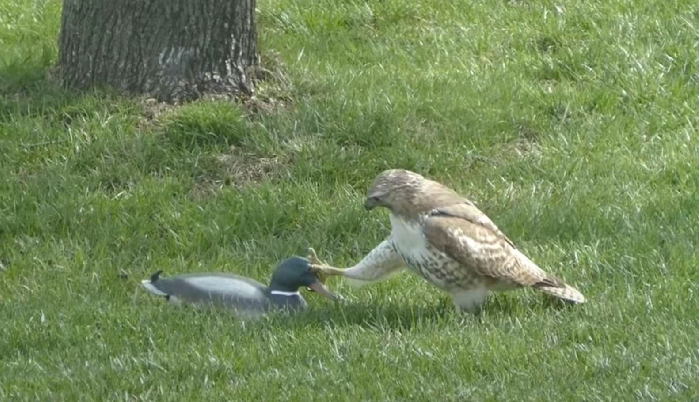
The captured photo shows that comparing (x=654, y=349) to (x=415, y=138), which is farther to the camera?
(x=415, y=138)

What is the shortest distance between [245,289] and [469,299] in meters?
1.06

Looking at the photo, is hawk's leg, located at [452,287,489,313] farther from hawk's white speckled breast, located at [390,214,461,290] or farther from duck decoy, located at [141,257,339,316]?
duck decoy, located at [141,257,339,316]

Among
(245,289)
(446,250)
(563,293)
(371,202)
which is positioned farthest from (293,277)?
(563,293)

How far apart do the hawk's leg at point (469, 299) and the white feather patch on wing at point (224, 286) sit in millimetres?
942

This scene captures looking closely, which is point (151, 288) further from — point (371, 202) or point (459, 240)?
point (459, 240)

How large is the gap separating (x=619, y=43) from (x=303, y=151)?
8.23 feet

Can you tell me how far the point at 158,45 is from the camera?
850 centimetres

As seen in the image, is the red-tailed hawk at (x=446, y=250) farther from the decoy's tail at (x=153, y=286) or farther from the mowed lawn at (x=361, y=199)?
the decoy's tail at (x=153, y=286)

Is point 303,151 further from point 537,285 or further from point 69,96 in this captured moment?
point 537,285

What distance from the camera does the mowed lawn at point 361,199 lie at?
603 cm

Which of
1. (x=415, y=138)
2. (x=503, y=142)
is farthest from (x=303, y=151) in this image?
(x=503, y=142)

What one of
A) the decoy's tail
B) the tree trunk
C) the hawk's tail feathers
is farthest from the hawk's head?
the tree trunk

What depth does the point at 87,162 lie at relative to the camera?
8.26m

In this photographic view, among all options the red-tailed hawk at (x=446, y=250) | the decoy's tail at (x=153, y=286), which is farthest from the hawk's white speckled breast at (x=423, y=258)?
the decoy's tail at (x=153, y=286)
